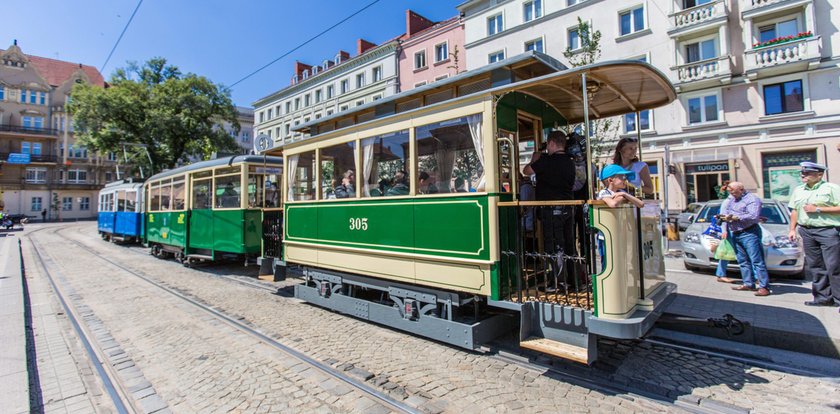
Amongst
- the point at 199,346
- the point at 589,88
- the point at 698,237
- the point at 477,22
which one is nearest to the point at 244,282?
the point at 199,346

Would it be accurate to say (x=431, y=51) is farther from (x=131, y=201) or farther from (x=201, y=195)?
(x=201, y=195)

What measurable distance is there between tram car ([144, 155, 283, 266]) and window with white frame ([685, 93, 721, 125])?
18435mm

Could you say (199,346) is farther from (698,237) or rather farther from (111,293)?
(698,237)

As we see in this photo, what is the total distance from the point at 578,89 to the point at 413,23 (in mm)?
31569

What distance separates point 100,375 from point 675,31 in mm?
22928

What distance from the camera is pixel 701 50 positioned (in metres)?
18.2

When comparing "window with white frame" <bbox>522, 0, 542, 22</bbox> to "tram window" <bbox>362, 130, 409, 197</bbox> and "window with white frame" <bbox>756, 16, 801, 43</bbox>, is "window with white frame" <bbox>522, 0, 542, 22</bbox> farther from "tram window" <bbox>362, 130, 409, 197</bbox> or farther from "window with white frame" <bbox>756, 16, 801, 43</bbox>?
"tram window" <bbox>362, 130, 409, 197</bbox>

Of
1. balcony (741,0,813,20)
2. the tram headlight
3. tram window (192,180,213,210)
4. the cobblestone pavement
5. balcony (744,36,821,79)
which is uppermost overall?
balcony (741,0,813,20)

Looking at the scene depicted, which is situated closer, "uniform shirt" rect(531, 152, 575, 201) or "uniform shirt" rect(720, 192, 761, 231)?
"uniform shirt" rect(531, 152, 575, 201)

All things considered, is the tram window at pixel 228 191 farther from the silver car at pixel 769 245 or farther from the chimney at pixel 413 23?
the chimney at pixel 413 23

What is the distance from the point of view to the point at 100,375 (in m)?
4.13

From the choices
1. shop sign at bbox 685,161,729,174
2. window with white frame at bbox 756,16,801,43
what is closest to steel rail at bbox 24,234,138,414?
shop sign at bbox 685,161,729,174

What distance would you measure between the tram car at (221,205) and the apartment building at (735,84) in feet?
45.8

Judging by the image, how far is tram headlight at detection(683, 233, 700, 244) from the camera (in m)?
8.34
